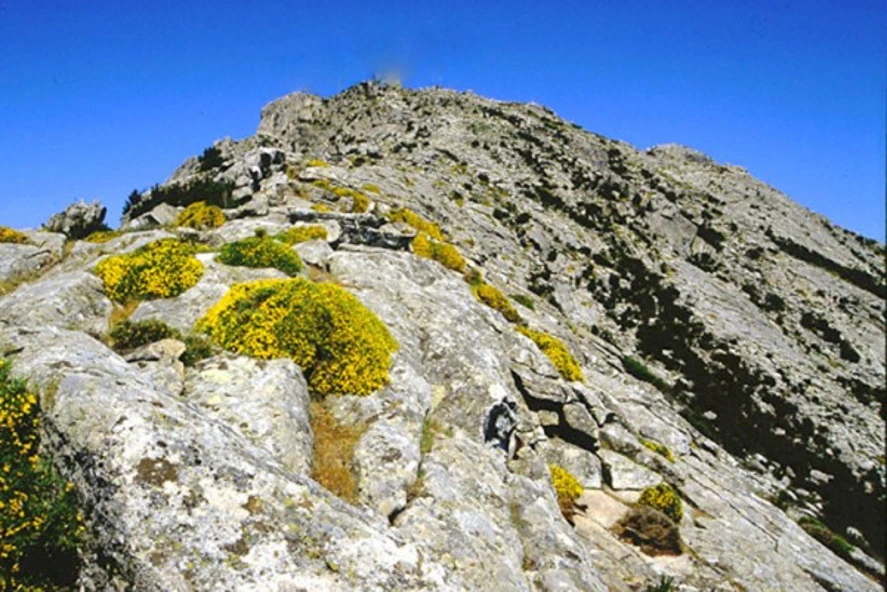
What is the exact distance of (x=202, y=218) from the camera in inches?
1020

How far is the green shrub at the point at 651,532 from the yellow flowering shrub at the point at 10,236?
24.0 metres

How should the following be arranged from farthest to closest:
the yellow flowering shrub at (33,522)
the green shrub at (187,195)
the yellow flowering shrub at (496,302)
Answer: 1. the green shrub at (187,195)
2. the yellow flowering shrub at (496,302)
3. the yellow flowering shrub at (33,522)

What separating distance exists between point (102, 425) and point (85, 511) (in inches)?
48.0

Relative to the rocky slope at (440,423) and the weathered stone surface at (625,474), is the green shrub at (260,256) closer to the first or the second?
the rocky slope at (440,423)

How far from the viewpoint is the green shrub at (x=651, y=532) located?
14.2 m

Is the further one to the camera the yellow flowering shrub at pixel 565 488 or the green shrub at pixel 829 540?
the green shrub at pixel 829 540

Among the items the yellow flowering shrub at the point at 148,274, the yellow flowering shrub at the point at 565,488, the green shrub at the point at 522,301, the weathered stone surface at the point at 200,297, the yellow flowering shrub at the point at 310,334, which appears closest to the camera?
the yellow flowering shrub at the point at 310,334

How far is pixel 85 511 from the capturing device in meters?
7.64

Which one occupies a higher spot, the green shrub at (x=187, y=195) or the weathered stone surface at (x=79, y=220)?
the green shrub at (x=187, y=195)

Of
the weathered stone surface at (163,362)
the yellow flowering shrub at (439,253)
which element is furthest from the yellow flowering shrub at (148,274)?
the yellow flowering shrub at (439,253)

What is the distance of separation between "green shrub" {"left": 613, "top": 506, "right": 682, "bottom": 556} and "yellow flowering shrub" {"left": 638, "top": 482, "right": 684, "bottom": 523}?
1.32 m

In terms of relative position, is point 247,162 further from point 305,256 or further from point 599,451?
point 599,451

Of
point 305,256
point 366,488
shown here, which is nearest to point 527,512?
point 366,488

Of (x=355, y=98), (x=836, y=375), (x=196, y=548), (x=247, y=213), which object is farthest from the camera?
(x=355, y=98)
